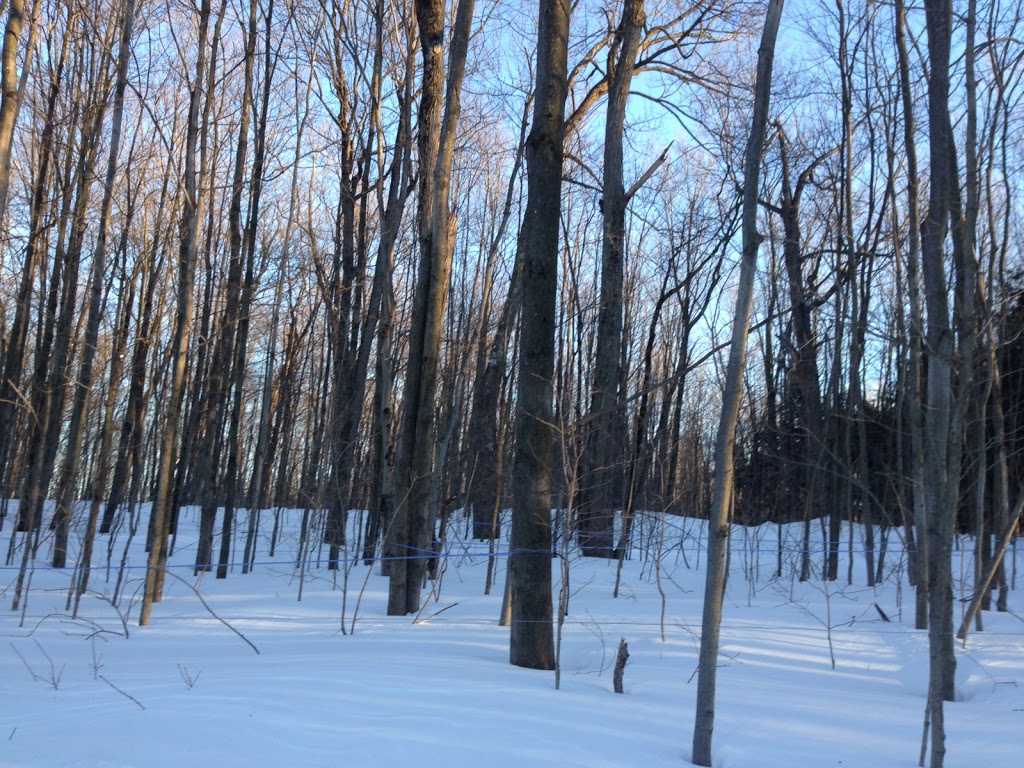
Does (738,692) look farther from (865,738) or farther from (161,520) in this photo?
(161,520)

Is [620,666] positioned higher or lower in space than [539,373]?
lower

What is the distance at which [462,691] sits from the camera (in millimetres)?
5430

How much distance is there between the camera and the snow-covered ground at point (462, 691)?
429 cm

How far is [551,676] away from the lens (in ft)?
20.6

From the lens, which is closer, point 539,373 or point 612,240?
point 539,373

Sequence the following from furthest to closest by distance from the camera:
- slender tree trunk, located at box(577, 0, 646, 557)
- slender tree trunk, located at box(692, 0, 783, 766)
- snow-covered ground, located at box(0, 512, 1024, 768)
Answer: slender tree trunk, located at box(577, 0, 646, 557)
slender tree trunk, located at box(692, 0, 783, 766)
snow-covered ground, located at box(0, 512, 1024, 768)

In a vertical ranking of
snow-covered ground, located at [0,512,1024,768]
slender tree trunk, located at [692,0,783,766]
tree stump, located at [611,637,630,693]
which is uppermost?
slender tree trunk, located at [692,0,783,766]

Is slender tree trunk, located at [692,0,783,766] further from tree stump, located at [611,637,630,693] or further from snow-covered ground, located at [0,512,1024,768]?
tree stump, located at [611,637,630,693]

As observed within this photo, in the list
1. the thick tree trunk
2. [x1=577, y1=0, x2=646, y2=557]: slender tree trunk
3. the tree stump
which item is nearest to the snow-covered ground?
the tree stump

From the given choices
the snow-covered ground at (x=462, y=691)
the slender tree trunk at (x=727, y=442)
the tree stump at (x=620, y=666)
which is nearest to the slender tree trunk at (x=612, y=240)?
the snow-covered ground at (x=462, y=691)

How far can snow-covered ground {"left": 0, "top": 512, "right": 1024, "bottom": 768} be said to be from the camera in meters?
4.29

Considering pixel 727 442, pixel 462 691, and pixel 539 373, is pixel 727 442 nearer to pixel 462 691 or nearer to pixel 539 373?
pixel 539 373

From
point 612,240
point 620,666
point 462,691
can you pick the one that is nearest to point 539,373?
point 620,666

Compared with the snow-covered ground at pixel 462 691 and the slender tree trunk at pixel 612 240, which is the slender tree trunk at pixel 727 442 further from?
the slender tree trunk at pixel 612 240
